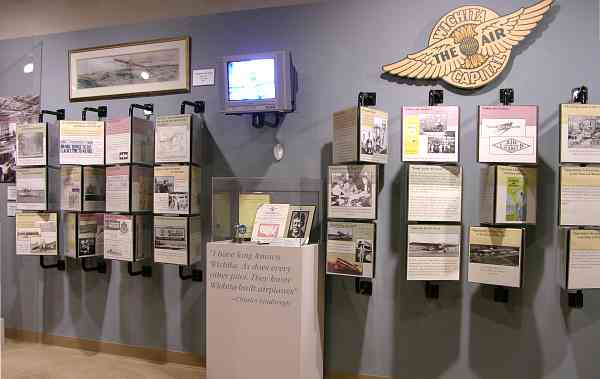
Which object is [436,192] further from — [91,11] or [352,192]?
[91,11]

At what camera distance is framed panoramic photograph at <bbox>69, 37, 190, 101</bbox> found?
3.42 metres

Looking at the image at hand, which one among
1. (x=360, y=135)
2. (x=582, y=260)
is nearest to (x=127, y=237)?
(x=360, y=135)

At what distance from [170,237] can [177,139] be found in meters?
0.73

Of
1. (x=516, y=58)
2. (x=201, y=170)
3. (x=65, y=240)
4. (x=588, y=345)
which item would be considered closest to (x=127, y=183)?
(x=201, y=170)

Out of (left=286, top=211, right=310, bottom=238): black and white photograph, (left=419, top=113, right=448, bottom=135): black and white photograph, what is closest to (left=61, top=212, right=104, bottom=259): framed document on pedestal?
(left=286, top=211, right=310, bottom=238): black and white photograph

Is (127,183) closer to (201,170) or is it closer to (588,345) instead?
(201,170)

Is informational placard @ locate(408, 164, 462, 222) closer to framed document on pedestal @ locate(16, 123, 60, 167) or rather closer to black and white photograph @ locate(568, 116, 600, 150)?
black and white photograph @ locate(568, 116, 600, 150)

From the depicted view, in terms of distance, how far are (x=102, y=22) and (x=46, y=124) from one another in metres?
0.97

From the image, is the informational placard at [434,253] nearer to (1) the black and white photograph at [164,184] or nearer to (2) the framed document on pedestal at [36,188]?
(1) the black and white photograph at [164,184]

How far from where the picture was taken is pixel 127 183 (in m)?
3.31

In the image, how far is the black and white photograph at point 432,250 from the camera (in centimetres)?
274

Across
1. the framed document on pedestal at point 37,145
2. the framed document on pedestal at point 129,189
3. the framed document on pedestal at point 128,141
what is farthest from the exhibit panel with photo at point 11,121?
the framed document on pedestal at point 129,189

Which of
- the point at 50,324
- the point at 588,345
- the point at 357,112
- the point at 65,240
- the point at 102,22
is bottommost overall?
the point at 50,324

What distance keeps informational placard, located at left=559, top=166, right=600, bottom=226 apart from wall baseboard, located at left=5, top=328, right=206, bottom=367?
273 cm
